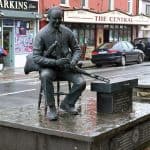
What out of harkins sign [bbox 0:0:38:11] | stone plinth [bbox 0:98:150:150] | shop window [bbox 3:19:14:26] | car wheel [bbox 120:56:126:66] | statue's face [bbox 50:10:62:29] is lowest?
car wheel [bbox 120:56:126:66]

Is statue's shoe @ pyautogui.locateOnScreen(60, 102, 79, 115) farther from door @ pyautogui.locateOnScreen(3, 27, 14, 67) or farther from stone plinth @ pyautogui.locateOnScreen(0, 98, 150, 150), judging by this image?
door @ pyautogui.locateOnScreen(3, 27, 14, 67)

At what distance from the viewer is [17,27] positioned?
26.9 metres

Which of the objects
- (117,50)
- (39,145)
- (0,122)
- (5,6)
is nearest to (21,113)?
(0,122)

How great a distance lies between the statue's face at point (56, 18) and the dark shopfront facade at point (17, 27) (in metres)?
18.1

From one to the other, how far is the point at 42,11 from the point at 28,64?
21.2 m

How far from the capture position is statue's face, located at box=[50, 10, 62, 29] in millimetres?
7270

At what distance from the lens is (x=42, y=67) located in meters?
7.39

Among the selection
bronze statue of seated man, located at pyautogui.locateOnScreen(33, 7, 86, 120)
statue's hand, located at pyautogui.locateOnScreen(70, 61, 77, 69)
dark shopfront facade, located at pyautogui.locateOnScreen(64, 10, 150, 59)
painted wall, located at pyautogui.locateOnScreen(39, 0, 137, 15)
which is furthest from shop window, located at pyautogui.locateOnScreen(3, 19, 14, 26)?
statue's hand, located at pyautogui.locateOnScreen(70, 61, 77, 69)

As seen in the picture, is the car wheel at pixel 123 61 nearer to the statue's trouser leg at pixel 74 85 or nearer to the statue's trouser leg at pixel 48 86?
the statue's trouser leg at pixel 74 85

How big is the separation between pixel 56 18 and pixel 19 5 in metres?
19.4

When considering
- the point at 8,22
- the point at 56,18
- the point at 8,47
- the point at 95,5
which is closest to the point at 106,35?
the point at 95,5

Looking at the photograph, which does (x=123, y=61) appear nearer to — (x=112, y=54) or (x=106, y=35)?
(x=112, y=54)

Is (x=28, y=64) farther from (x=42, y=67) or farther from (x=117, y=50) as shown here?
(x=117, y=50)

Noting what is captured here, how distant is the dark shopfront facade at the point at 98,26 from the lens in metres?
30.6
